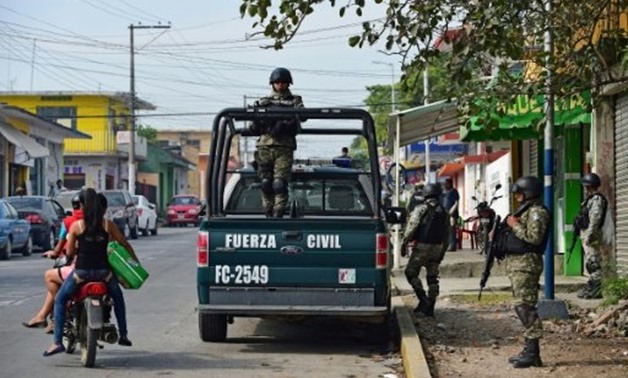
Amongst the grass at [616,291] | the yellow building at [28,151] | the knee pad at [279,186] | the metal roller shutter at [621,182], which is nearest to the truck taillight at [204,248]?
the knee pad at [279,186]

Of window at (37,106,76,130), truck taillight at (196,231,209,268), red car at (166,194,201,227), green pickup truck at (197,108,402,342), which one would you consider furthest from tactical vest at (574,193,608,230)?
window at (37,106,76,130)

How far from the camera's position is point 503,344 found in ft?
37.8

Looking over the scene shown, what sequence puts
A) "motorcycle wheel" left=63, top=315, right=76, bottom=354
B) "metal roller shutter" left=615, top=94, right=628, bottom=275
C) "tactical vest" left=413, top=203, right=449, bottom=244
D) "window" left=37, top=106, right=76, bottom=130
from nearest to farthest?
"motorcycle wheel" left=63, top=315, right=76, bottom=354
"tactical vest" left=413, top=203, right=449, bottom=244
"metal roller shutter" left=615, top=94, right=628, bottom=275
"window" left=37, top=106, right=76, bottom=130

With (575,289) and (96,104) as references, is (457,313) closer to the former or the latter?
(575,289)

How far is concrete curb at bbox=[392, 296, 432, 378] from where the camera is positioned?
9558mm

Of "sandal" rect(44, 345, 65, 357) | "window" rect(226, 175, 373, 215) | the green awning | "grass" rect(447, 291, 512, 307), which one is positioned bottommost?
"grass" rect(447, 291, 512, 307)

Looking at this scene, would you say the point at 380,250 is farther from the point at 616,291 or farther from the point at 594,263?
the point at 594,263

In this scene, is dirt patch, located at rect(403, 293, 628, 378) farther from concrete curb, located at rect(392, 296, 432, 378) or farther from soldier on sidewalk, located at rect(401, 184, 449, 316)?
soldier on sidewalk, located at rect(401, 184, 449, 316)

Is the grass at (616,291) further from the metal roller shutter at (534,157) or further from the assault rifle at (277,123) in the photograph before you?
the metal roller shutter at (534,157)

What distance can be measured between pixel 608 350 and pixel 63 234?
17.7ft

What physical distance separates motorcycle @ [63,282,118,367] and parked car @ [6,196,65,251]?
19.6 m

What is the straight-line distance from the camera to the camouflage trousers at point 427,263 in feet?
44.1

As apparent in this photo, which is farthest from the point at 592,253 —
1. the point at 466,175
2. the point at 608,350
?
the point at 466,175

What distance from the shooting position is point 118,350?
11.5 metres
